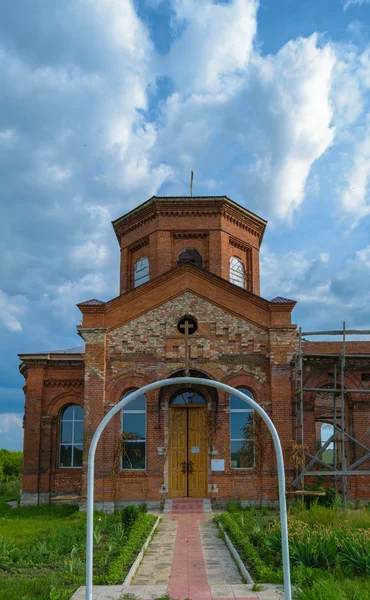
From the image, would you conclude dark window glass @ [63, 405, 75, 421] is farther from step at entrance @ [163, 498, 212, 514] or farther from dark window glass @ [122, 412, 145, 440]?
step at entrance @ [163, 498, 212, 514]

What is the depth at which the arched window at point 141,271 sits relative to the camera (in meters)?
23.5

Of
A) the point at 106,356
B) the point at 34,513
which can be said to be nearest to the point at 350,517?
the point at 106,356

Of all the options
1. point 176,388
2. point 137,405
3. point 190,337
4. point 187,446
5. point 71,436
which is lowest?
point 187,446

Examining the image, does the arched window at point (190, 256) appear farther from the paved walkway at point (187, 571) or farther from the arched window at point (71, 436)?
the paved walkway at point (187, 571)

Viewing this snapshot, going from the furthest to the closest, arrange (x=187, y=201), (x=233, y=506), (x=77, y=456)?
(x=187, y=201) → (x=77, y=456) → (x=233, y=506)

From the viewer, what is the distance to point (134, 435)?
18.5 m

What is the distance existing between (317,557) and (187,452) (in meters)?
8.60

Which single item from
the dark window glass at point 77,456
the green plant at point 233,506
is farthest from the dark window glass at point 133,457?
the dark window glass at point 77,456

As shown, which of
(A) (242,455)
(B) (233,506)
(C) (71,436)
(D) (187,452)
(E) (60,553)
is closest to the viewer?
(E) (60,553)

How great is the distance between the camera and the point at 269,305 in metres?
18.9

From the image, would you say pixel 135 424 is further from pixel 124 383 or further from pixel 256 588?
pixel 256 588

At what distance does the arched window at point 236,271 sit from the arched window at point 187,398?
6159 millimetres

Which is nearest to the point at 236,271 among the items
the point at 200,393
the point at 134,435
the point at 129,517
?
the point at 200,393

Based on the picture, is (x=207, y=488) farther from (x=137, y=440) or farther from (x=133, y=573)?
(x=133, y=573)
